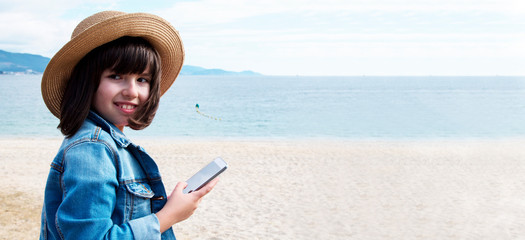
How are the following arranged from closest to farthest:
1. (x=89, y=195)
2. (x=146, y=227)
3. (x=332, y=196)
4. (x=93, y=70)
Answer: (x=89, y=195) < (x=146, y=227) < (x=93, y=70) < (x=332, y=196)

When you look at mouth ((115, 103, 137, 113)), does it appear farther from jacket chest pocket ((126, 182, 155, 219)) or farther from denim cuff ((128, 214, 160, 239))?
denim cuff ((128, 214, 160, 239))

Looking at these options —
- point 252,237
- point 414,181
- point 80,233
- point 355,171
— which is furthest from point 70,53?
point 355,171

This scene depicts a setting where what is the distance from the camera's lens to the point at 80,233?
1386mm

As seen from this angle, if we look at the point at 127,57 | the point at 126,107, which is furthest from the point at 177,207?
the point at 127,57

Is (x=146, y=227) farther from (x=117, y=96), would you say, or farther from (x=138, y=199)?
(x=117, y=96)

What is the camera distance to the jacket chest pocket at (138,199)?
1513 mm

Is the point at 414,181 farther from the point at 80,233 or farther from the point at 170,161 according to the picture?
the point at 80,233

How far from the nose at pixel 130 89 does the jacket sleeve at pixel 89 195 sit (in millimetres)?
274

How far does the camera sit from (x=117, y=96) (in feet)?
5.47

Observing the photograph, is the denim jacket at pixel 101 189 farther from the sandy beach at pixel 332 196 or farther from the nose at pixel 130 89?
the sandy beach at pixel 332 196

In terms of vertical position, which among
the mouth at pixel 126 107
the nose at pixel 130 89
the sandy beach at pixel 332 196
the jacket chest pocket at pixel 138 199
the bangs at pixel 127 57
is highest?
the bangs at pixel 127 57

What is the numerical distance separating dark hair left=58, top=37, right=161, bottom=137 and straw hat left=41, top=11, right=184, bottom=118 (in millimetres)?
32

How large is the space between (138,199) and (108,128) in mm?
257

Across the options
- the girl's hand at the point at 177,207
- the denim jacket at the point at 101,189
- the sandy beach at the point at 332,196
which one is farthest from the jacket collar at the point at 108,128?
the sandy beach at the point at 332,196
